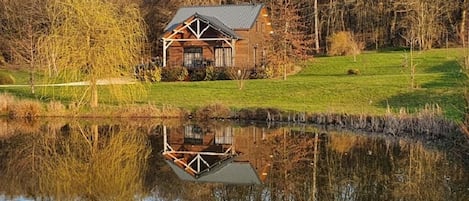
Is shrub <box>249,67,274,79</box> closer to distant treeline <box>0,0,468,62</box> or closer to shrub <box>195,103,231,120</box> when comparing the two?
distant treeline <box>0,0,468,62</box>

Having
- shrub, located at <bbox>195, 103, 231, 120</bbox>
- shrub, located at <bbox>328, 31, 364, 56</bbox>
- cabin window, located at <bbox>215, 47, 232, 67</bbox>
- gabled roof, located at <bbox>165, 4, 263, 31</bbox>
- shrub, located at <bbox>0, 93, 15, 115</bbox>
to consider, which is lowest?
shrub, located at <bbox>195, 103, 231, 120</bbox>

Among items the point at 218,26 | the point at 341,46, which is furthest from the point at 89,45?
the point at 341,46

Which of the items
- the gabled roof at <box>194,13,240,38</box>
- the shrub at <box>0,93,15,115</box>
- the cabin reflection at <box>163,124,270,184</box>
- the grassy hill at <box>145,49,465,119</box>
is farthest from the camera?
the gabled roof at <box>194,13,240,38</box>

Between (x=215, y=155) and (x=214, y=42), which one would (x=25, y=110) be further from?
(x=214, y=42)

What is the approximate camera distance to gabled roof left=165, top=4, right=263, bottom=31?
40875 mm

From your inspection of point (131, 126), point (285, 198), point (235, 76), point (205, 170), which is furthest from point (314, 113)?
point (235, 76)

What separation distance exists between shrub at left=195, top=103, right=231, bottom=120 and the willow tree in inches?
161

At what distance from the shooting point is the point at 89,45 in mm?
25109

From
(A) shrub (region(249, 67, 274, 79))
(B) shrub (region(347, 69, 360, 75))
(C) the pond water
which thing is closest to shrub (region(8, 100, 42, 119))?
(C) the pond water

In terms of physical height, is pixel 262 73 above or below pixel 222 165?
above

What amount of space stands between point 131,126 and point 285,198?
12141 millimetres

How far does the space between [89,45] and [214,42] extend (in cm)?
1559

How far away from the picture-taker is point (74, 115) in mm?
24828

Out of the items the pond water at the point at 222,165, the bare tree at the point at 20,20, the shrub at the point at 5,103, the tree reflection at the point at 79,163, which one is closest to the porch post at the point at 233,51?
the bare tree at the point at 20,20
